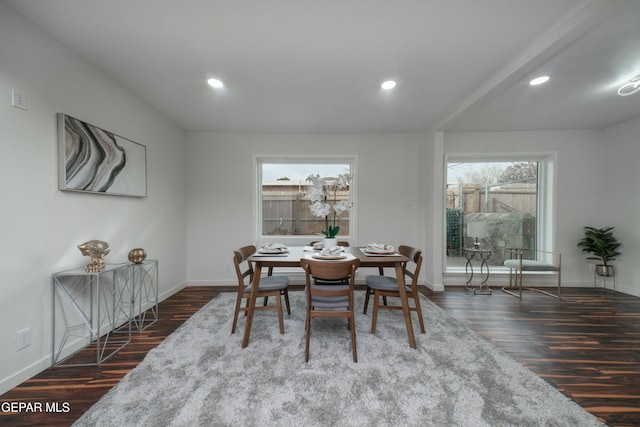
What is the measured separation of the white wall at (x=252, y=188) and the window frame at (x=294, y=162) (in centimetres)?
7

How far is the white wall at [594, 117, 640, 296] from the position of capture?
3.14 m

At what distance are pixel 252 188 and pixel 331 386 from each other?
9.44 feet

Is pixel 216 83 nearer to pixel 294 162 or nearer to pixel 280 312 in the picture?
pixel 294 162

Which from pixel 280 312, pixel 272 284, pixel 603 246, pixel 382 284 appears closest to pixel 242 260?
pixel 272 284

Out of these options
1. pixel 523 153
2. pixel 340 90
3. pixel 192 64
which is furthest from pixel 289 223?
pixel 523 153

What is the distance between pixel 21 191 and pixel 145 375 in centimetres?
147

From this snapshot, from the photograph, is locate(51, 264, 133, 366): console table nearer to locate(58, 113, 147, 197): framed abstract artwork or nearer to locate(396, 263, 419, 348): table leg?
locate(58, 113, 147, 197): framed abstract artwork

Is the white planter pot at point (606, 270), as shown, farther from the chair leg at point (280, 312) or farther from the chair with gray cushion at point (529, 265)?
the chair leg at point (280, 312)

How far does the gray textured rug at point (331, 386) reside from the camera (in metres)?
1.21

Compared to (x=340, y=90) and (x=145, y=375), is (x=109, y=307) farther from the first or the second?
(x=340, y=90)

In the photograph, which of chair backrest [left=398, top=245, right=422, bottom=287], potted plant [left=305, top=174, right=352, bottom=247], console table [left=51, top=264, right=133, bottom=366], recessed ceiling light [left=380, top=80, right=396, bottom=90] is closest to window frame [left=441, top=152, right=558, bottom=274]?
chair backrest [left=398, top=245, right=422, bottom=287]

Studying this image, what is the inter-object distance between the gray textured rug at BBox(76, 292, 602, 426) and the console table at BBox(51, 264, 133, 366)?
48cm

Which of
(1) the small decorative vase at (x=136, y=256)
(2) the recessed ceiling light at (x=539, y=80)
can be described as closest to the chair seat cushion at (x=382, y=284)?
(1) the small decorative vase at (x=136, y=256)

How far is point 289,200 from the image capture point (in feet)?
12.6
